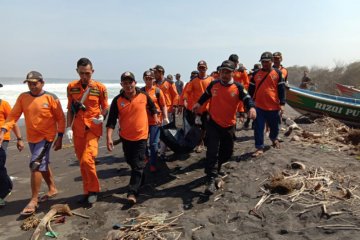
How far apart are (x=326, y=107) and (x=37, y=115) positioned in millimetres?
9823

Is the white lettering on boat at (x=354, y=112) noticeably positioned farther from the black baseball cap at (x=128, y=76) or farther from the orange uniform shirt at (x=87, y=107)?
the orange uniform shirt at (x=87, y=107)

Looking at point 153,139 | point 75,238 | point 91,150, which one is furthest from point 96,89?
point 75,238

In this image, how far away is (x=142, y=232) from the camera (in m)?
3.84

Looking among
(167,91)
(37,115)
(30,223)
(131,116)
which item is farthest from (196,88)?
(30,223)

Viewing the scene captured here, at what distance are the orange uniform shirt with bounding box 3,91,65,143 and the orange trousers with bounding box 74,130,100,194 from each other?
40 centimetres

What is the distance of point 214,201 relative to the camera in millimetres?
4598

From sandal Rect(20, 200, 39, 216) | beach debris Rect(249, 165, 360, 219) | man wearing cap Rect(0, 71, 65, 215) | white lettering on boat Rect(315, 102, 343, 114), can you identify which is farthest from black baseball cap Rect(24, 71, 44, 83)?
white lettering on boat Rect(315, 102, 343, 114)

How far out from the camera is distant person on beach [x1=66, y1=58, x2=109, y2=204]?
4.80 m

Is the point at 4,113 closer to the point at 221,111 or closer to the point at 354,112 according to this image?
the point at 221,111

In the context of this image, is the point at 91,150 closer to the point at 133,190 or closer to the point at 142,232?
the point at 133,190

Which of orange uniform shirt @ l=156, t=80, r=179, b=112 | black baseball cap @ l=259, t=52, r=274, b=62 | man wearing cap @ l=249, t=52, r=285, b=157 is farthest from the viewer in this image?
orange uniform shirt @ l=156, t=80, r=179, b=112

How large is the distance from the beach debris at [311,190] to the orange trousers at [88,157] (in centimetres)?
242

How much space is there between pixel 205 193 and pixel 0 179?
11.1 feet

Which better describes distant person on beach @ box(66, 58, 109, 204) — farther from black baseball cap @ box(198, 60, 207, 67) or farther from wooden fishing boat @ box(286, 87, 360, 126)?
wooden fishing boat @ box(286, 87, 360, 126)
